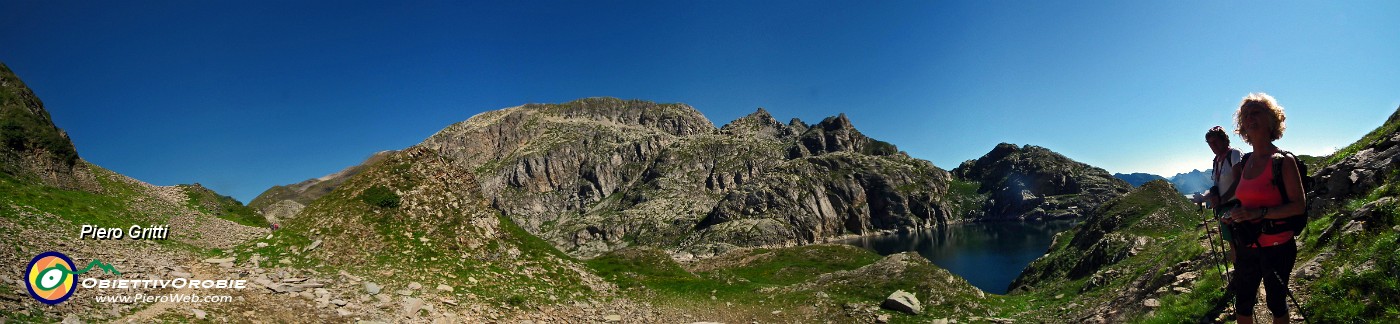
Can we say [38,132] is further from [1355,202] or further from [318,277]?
[1355,202]

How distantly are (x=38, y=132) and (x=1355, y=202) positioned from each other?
5336 centimetres

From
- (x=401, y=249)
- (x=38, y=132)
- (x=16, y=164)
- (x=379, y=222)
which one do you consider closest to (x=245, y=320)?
(x=401, y=249)

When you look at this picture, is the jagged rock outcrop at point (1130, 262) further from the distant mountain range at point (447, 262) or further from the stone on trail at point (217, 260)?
the stone on trail at point (217, 260)

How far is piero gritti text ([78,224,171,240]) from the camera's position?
1759 centimetres

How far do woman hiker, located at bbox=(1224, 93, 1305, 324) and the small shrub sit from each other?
Answer: 996 inches

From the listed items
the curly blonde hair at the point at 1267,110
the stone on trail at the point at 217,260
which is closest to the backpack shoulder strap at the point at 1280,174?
the curly blonde hair at the point at 1267,110

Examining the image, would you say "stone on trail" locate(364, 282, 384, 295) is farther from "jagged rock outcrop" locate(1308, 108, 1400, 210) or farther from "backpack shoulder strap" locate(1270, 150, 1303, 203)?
"jagged rock outcrop" locate(1308, 108, 1400, 210)

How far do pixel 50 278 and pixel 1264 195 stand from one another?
2265cm

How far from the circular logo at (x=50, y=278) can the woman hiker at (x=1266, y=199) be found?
69.4ft

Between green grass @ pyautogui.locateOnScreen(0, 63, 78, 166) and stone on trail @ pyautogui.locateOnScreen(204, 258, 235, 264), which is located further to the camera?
green grass @ pyautogui.locateOnScreen(0, 63, 78, 166)

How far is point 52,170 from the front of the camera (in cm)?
2581

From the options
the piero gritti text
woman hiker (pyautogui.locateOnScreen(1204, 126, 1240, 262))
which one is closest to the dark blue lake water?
woman hiker (pyautogui.locateOnScreen(1204, 126, 1240, 262))

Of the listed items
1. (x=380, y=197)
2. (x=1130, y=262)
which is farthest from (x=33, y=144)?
(x=1130, y=262)

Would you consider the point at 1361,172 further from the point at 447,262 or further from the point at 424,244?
the point at 424,244
